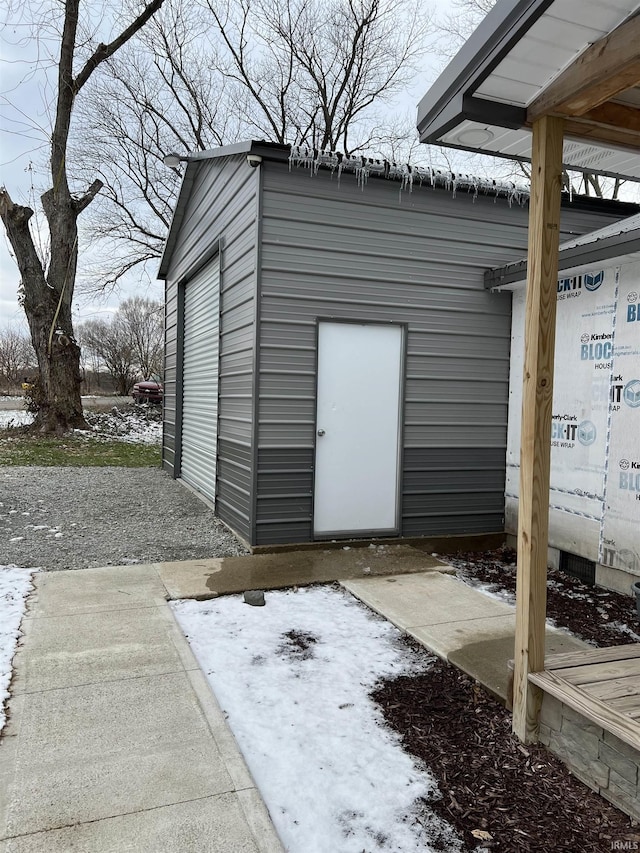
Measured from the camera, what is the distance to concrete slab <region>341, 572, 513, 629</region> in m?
3.79

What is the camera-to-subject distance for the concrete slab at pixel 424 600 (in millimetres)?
3789

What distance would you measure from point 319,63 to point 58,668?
19.4 m

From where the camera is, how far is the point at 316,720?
2.57 m

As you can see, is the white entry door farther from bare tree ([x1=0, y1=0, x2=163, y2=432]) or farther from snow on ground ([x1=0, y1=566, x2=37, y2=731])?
bare tree ([x1=0, y1=0, x2=163, y2=432])

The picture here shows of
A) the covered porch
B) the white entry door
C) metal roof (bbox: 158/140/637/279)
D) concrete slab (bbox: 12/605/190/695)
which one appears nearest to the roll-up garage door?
metal roof (bbox: 158/140/637/279)

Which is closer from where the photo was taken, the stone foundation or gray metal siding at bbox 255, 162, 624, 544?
the stone foundation

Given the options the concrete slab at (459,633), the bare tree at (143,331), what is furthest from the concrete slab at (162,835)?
the bare tree at (143,331)

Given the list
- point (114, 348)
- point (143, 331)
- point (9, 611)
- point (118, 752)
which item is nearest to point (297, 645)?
point (118, 752)

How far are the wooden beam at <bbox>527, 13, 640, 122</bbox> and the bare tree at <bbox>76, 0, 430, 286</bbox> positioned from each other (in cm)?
1653

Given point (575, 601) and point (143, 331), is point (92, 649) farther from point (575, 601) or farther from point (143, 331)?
point (143, 331)

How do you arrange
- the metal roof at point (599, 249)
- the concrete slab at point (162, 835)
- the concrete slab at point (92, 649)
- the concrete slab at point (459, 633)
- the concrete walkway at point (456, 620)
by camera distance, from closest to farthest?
1. the concrete slab at point (162, 835)
2. the concrete slab at point (92, 649)
3. the concrete walkway at point (456, 620)
4. the concrete slab at point (459, 633)
5. the metal roof at point (599, 249)

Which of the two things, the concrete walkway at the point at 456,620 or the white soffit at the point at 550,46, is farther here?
the concrete walkway at the point at 456,620

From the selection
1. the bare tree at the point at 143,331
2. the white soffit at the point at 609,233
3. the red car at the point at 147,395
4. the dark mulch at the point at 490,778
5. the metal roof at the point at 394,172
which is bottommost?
the dark mulch at the point at 490,778

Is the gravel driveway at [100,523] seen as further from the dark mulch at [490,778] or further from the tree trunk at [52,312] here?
the tree trunk at [52,312]
